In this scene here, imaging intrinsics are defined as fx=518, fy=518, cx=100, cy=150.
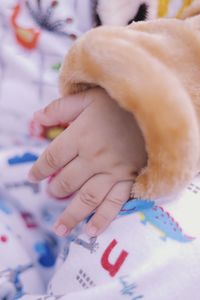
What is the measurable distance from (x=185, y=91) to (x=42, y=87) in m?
0.27

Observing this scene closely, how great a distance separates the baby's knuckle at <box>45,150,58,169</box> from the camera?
2.03 feet

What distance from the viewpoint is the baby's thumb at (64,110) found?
623 mm

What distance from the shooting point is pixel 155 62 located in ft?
1.83

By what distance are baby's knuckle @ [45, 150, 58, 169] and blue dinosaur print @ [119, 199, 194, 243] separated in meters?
0.10

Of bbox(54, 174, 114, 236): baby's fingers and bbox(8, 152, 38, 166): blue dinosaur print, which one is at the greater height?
bbox(54, 174, 114, 236): baby's fingers

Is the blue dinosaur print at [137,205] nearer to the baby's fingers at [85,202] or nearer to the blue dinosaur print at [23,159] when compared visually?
the baby's fingers at [85,202]

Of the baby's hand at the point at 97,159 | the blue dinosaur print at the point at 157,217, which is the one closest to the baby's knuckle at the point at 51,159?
the baby's hand at the point at 97,159

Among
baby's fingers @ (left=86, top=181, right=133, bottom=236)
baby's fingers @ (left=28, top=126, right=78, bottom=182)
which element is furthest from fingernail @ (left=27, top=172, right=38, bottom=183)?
baby's fingers @ (left=86, top=181, right=133, bottom=236)

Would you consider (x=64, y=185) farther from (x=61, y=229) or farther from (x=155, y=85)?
(x=155, y=85)

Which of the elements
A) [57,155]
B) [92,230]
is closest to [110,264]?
[92,230]

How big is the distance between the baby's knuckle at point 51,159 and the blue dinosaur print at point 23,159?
0.10m

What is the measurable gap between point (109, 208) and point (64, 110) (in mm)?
135

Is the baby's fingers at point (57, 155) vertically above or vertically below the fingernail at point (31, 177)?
above

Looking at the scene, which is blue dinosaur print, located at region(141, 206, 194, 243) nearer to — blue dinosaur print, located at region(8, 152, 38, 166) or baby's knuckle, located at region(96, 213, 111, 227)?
baby's knuckle, located at region(96, 213, 111, 227)
